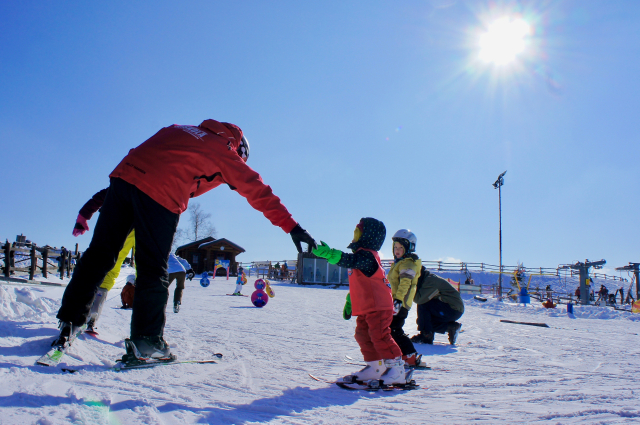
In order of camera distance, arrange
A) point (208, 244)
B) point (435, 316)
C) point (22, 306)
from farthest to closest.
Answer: point (208, 244) → point (435, 316) → point (22, 306)

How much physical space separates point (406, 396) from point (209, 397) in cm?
113

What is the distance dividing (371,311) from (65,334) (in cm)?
198

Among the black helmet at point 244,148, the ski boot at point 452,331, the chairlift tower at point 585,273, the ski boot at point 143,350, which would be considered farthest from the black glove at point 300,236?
the chairlift tower at point 585,273

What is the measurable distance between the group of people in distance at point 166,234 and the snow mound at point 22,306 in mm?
1082

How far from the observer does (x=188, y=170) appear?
→ 2.37 metres

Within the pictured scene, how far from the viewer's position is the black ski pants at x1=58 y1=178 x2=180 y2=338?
226cm

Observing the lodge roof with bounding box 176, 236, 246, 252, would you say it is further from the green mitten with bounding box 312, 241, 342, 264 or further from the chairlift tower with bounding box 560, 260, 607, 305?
the green mitten with bounding box 312, 241, 342, 264

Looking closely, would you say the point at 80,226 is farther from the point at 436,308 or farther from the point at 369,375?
the point at 436,308

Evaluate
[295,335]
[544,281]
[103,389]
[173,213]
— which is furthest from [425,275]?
[544,281]

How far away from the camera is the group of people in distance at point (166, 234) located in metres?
2.28

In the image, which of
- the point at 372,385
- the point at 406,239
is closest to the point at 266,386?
the point at 372,385

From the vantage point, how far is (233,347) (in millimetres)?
3342

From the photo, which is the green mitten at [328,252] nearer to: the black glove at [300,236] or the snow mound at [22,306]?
the black glove at [300,236]

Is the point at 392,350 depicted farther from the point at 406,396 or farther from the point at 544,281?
the point at 544,281
